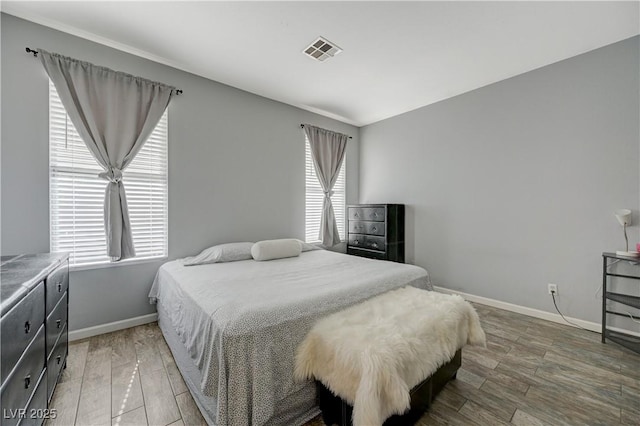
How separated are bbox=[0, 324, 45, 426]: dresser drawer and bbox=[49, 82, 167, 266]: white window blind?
1.31 m

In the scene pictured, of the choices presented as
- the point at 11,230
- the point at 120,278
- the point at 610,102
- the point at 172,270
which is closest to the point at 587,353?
the point at 610,102

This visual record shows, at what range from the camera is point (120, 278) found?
97.3 inches

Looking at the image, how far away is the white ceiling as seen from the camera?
1982mm

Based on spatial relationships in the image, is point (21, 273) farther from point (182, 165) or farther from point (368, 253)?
point (368, 253)

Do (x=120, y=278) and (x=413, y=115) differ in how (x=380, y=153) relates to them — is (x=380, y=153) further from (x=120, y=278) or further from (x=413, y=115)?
(x=120, y=278)

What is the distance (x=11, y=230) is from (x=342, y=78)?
3455 millimetres

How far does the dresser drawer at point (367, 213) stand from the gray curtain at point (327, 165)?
1.13ft

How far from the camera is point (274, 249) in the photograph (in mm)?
2828

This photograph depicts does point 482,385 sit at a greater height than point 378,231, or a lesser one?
lesser

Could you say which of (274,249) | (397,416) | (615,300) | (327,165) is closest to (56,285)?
(274,249)

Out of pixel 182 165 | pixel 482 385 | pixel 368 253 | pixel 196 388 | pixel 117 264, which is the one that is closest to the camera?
pixel 196 388

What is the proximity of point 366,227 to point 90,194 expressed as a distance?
3371mm

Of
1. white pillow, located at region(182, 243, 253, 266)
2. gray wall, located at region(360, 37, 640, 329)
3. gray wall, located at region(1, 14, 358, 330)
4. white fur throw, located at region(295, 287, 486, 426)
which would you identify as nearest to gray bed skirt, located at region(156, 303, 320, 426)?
white fur throw, located at region(295, 287, 486, 426)

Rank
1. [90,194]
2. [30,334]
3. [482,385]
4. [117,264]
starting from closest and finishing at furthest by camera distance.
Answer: [30,334] < [482,385] < [90,194] < [117,264]
